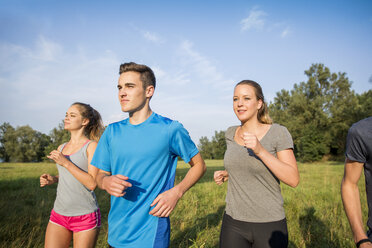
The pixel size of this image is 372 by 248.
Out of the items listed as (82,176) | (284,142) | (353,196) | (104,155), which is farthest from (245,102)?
(82,176)

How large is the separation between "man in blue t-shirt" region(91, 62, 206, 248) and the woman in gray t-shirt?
0.61 meters

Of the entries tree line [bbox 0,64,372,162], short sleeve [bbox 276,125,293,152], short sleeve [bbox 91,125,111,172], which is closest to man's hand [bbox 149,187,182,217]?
short sleeve [bbox 91,125,111,172]

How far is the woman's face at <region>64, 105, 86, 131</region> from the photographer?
3639 mm

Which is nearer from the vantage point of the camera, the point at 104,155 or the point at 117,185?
the point at 117,185

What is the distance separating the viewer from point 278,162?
2.36 meters

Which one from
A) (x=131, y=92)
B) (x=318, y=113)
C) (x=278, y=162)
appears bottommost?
(x=278, y=162)

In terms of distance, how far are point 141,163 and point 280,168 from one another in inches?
55.1

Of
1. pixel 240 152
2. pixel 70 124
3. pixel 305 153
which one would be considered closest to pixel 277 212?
pixel 240 152

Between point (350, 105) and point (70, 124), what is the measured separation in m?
53.7

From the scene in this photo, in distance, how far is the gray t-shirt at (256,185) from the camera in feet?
8.56

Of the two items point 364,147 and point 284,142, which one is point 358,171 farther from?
point 284,142

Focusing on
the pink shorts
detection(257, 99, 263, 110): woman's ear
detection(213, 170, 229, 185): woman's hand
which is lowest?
the pink shorts

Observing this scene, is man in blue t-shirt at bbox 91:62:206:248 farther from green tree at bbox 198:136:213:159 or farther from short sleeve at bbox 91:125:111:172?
green tree at bbox 198:136:213:159

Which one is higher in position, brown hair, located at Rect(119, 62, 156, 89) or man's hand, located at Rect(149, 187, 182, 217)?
brown hair, located at Rect(119, 62, 156, 89)
